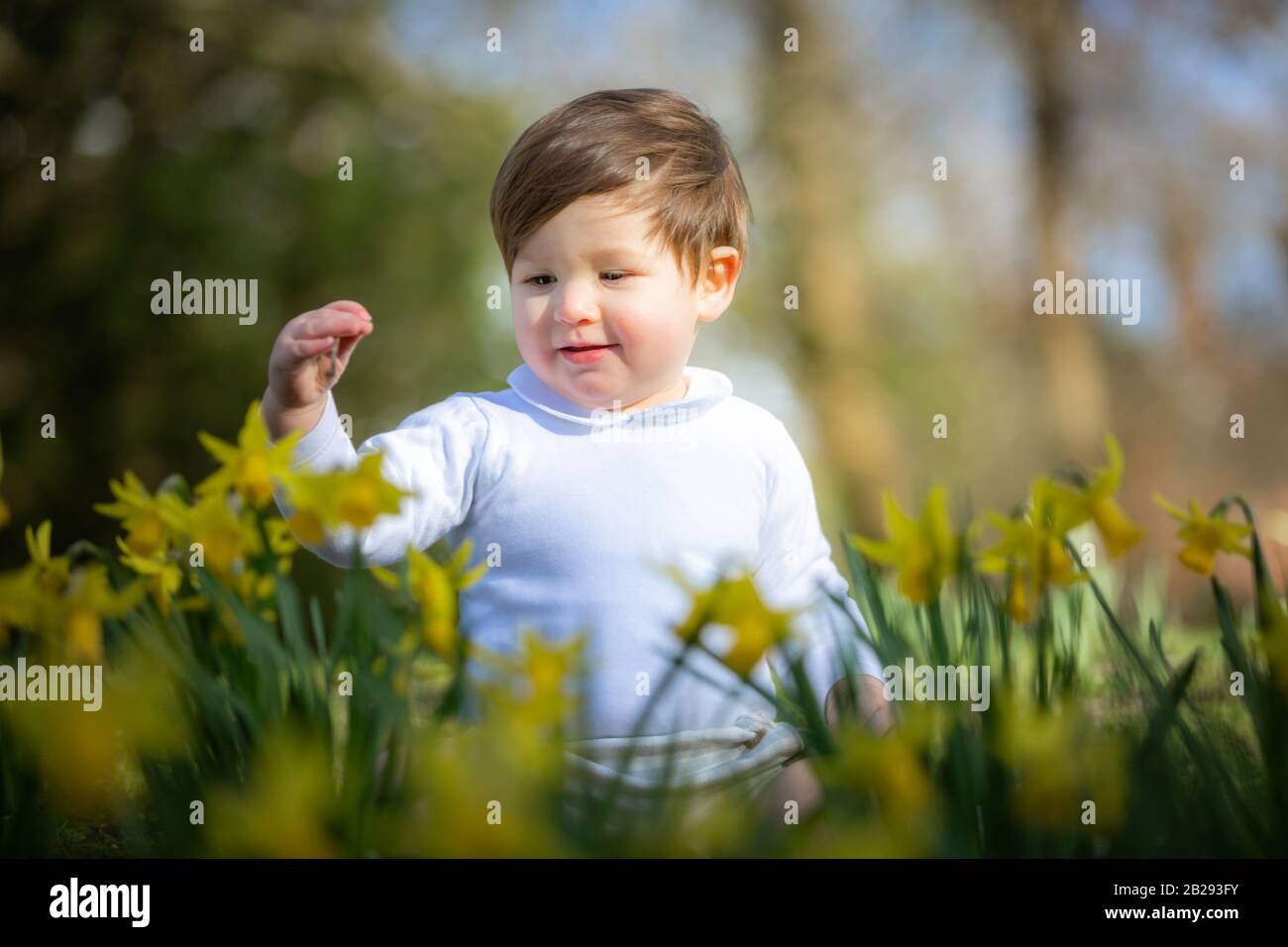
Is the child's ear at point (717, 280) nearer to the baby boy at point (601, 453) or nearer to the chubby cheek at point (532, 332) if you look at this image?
the baby boy at point (601, 453)

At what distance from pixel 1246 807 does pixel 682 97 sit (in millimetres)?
1082

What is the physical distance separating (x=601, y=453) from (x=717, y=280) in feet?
0.95

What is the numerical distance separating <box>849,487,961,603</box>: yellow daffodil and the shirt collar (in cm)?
48

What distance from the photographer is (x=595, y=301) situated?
1.37 m

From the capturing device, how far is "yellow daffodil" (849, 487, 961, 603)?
3.33 ft

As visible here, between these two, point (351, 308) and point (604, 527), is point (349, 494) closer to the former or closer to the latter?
point (351, 308)

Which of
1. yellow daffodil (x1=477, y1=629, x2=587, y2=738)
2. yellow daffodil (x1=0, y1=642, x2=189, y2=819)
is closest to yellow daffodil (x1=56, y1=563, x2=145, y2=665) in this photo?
yellow daffodil (x1=0, y1=642, x2=189, y2=819)

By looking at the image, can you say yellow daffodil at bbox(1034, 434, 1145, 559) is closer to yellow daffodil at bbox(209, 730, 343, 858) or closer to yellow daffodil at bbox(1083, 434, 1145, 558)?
yellow daffodil at bbox(1083, 434, 1145, 558)

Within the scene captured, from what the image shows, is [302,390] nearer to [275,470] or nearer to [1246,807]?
[275,470]

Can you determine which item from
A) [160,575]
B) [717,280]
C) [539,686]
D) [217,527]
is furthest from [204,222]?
[539,686]

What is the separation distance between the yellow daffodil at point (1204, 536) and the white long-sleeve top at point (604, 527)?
34cm

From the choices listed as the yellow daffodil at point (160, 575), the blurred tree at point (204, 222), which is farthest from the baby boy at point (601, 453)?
the blurred tree at point (204, 222)

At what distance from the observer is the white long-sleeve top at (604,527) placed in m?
1.35
